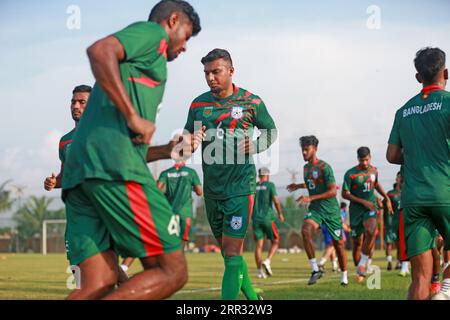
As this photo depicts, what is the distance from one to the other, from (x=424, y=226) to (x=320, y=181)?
769 cm

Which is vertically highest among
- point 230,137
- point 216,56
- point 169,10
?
point 216,56

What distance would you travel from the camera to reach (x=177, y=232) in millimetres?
4598

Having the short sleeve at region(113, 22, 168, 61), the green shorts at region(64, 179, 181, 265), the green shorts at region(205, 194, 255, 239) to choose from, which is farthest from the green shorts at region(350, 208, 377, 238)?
the short sleeve at region(113, 22, 168, 61)

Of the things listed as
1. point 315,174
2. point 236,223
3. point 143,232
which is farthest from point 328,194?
point 143,232

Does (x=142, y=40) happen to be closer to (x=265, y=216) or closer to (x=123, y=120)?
(x=123, y=120)

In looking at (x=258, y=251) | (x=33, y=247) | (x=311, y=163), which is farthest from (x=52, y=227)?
(x=311, y=163)

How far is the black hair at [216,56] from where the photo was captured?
827cm

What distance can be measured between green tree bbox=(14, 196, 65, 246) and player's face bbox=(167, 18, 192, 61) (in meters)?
50.0

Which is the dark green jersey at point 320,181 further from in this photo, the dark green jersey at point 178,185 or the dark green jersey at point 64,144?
the dark green jersey at point 64,144

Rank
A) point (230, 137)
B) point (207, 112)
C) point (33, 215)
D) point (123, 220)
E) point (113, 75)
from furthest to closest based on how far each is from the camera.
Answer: point (33, 215), point (207, 112), point (230, 137), point (123, 220), point (113, 75)

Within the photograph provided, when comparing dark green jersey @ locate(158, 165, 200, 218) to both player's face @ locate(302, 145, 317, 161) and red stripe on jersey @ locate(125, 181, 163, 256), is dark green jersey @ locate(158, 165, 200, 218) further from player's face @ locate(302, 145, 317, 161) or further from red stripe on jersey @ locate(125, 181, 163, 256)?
red stripe on jersey @ locate(125, 181, 163, 256)

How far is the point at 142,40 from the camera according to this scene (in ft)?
14.6

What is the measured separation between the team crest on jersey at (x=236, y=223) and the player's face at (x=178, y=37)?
11.1 feet

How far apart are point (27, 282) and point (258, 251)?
541cm
